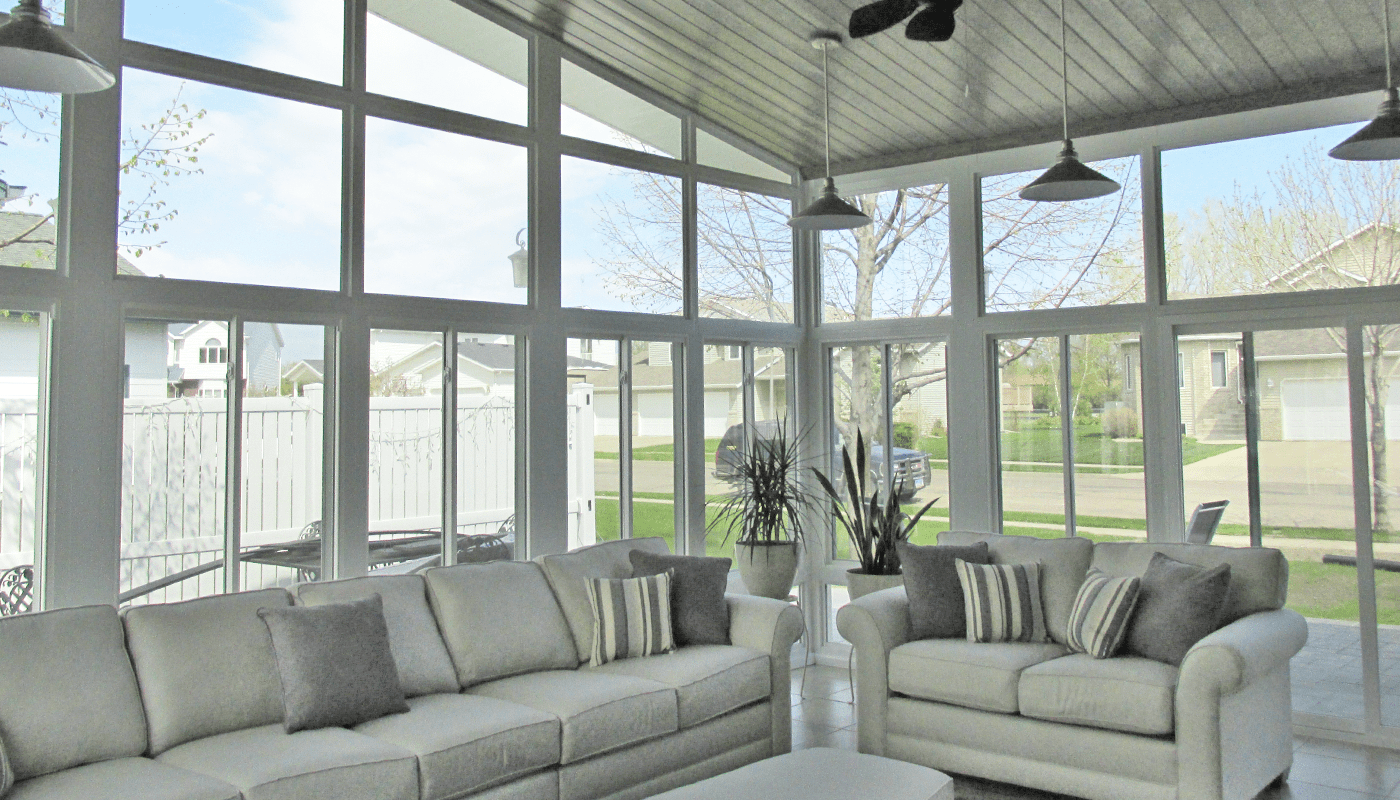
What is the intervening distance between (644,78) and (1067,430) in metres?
3.29

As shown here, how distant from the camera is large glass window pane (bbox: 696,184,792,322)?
6453mm

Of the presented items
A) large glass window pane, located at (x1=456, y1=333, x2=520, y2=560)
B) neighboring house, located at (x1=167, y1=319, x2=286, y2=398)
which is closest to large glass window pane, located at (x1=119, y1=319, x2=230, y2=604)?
Result: neighboring house, located at (x1=167, y1=319, x2=286, y2=398)

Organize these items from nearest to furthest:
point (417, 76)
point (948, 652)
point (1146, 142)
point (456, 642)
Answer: point (456, 642)
point (948, 652)
point (417, 76)
point (1146, 142)

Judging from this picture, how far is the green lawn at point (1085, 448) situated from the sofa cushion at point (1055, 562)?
95cm

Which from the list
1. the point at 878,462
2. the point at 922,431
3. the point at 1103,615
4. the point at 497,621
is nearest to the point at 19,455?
the point at 497,621

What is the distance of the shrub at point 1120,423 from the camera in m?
5.71

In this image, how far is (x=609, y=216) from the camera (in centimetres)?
583

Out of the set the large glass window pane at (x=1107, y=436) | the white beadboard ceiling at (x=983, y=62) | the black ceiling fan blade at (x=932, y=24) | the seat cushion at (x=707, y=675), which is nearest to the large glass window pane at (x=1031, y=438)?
the large glass window pane at (x=1107, y=436)

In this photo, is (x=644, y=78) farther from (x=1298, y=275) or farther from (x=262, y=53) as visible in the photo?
(x=1298, y=275)

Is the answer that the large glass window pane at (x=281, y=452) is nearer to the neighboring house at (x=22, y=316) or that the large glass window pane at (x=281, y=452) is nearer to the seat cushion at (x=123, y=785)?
the neighboring house at (x=22, y=316)

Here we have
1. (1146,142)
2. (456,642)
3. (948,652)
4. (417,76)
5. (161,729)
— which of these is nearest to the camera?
(161,729)

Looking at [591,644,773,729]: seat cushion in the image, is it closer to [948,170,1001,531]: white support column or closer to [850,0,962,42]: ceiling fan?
[948,170,1001,531]: white support column

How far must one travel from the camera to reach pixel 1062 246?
5949mm

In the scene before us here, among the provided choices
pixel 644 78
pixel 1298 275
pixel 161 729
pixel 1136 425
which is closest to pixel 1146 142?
pixel 1298 275
